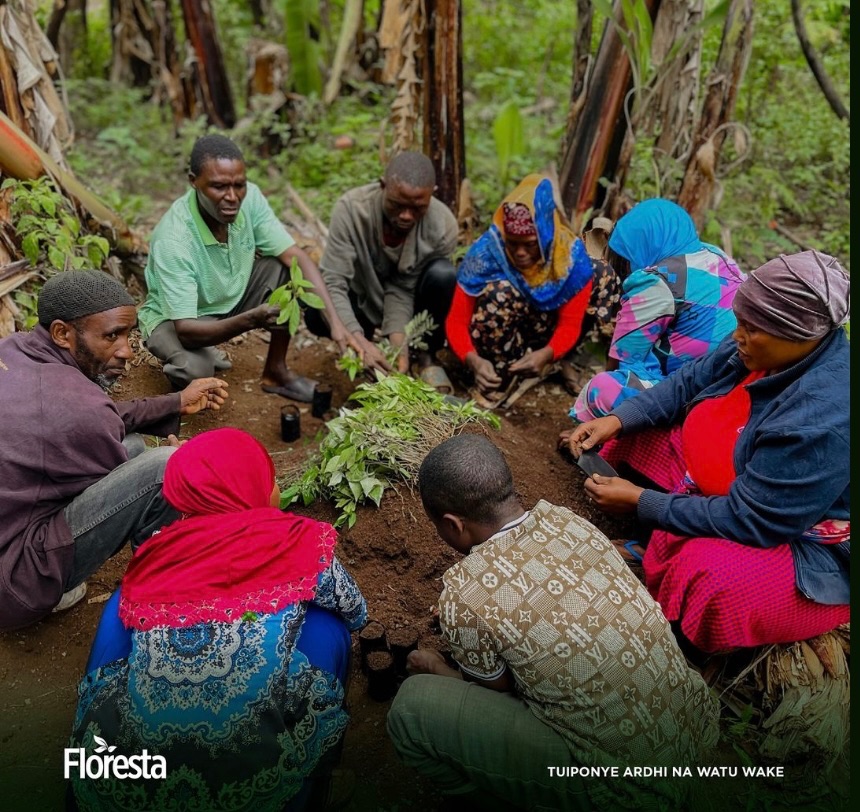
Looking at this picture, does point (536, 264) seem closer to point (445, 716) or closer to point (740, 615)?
point (740, 615)

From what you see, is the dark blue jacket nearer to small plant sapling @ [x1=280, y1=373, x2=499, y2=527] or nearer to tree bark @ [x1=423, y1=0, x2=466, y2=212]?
small plant sapling @ [x1=280, y1=373, x2=499, y2=527]

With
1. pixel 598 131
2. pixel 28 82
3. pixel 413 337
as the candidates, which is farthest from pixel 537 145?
pixel 28 82

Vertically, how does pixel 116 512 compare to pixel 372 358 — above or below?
above

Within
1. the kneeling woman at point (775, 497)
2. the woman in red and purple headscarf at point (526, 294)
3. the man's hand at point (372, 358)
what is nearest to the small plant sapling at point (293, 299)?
the man's hand at point (372, 358)

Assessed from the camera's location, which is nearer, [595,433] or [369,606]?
[369,606]

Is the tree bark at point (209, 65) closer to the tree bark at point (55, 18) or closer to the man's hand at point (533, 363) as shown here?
the tree bark at point (55, 18)

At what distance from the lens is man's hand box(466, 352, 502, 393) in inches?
159

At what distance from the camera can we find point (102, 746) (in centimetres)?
192

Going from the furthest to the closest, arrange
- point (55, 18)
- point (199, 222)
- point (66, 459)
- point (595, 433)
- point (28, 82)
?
1. point (55, 18)
2. point (28, 82)
3. point (199, 222)
4. point (595, 433)
5. point (66, 459)

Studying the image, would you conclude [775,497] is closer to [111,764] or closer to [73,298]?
[111,764]

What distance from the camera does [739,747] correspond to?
249 cm

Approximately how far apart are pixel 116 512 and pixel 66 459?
246 mm

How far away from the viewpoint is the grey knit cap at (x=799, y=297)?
2334mm

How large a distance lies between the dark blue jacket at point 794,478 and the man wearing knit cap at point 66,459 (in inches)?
72.9
